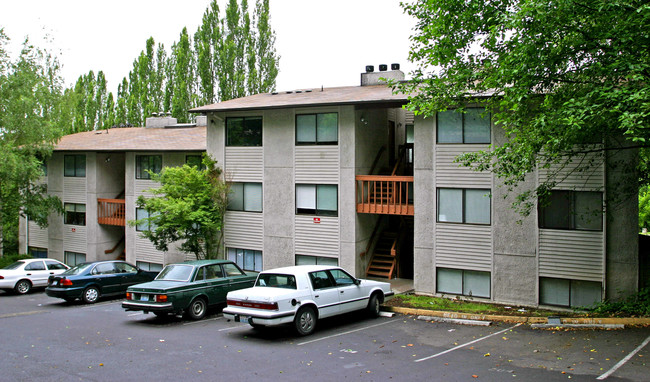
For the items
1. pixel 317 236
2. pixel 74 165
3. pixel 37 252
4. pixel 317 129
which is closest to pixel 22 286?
pixel 74 165

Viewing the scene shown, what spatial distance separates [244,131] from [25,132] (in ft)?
45.4

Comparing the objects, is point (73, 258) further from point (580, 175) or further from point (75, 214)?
point (580, 175)

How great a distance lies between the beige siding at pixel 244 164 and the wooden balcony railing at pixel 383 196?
180 inches

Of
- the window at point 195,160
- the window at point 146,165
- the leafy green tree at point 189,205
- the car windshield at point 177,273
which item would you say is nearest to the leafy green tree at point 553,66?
the car windshield at point 177,273

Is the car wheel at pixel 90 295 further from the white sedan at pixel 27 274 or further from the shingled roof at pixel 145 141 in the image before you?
the shingled roof at pixel 145 141

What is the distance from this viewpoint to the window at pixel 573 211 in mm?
15836

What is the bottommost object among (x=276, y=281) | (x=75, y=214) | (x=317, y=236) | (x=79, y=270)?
(x=79, y=270)

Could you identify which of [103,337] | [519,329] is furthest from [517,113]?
[103,337]

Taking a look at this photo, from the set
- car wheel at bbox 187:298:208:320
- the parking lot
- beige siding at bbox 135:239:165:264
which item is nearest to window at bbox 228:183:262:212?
beige siding at bbox 135:239:165:264

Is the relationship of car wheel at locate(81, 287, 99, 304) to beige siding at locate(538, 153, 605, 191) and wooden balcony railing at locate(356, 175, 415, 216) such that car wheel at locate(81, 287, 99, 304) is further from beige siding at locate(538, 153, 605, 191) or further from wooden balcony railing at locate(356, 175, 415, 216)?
beige siding at locate(538, 153, 605, 191)

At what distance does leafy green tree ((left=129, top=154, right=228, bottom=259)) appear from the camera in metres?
21.5

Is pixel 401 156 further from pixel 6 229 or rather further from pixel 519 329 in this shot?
pixel 6 229

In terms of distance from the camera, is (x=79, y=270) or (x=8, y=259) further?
(x=8, y=259)

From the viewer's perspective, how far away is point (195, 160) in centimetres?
2505
